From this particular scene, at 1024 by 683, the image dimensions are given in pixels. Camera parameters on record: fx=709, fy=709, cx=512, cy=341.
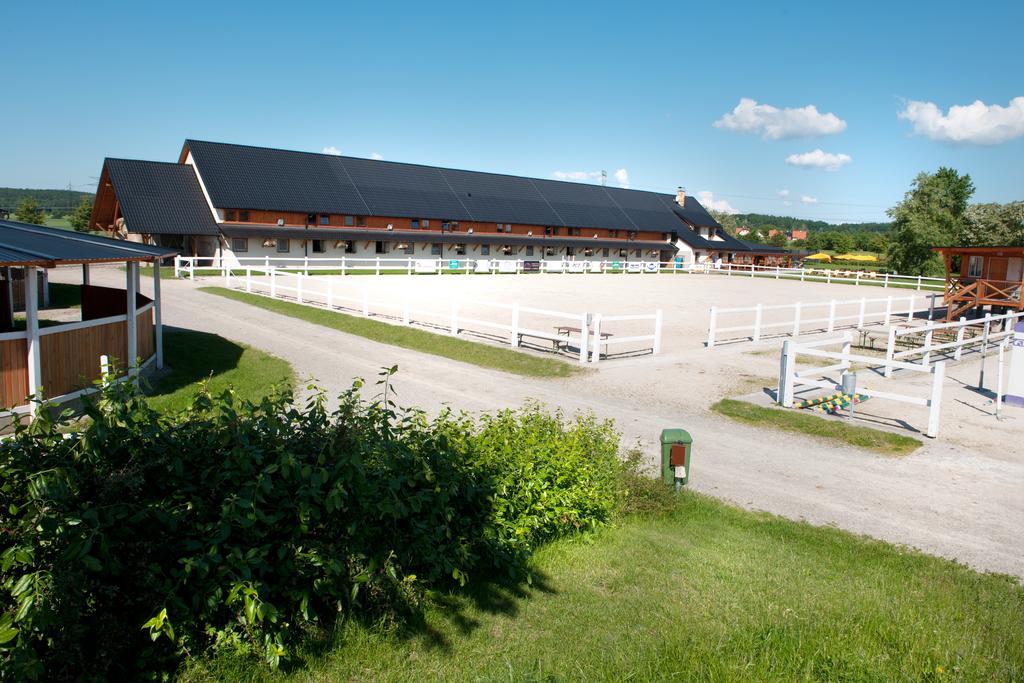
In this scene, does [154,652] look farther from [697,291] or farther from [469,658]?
[697,291]

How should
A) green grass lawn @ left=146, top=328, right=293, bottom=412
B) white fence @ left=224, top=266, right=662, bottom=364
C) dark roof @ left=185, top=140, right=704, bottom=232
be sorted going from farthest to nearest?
1. dark roof @ left=185, top=140, right=704, bottom=232
2. white fence @ left=224, top=266, right=662, bottom=364
3. green grass lawn @ left=146, top=328, right=293, bottom=412

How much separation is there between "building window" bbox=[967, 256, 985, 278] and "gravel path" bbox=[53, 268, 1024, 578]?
19158 millimetres

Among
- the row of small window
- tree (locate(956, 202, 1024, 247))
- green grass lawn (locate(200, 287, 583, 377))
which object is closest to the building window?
green grass lawn (locate(200, 287, 583, 377))

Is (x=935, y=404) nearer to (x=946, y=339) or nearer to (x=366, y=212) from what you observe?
(x=946, y=339)

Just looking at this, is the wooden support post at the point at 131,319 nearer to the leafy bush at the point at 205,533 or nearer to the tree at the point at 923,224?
the leafy bush at the point at 205,533

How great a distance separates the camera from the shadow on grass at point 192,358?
1336cm

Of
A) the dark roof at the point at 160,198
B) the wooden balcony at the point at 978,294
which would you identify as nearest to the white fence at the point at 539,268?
the dark roof at the point at 160,198

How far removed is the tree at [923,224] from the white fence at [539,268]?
1350 cm

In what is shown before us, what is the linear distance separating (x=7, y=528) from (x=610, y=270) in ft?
188

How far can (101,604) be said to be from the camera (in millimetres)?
3652

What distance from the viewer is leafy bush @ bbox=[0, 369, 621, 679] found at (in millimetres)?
3373

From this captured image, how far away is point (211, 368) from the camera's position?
14.5 meters

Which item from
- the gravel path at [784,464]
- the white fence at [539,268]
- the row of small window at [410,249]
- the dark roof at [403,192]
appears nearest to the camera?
the gravel path at [784,464]

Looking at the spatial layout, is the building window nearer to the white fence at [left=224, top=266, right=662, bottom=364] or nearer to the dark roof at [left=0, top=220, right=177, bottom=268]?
the white fence at [left=224, top=266, right=662, bottom=364]
